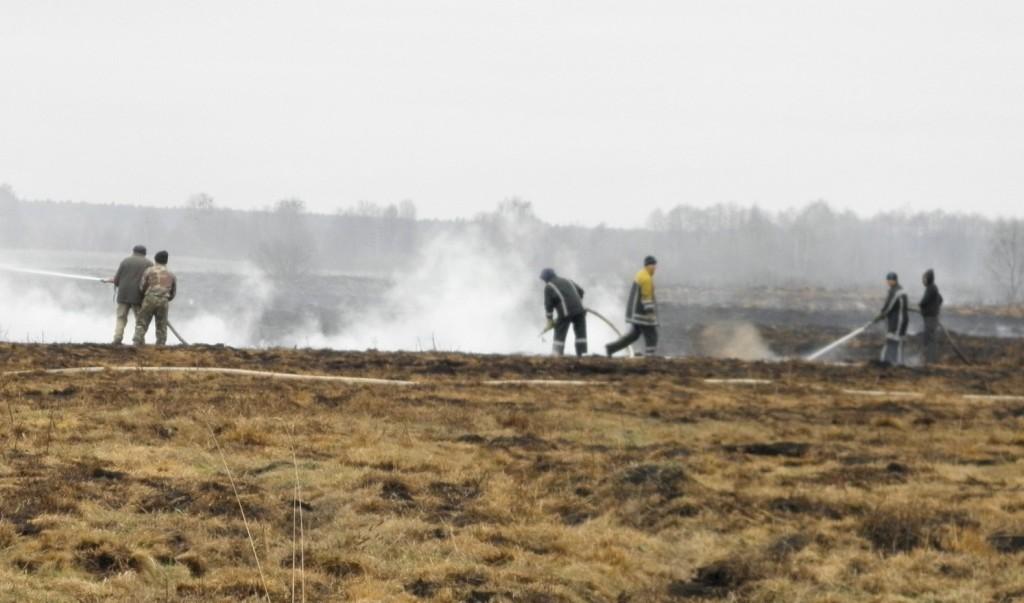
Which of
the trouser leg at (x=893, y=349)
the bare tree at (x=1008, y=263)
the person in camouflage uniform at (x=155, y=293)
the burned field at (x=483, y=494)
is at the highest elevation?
the bare tree at (x=1008, y=263)

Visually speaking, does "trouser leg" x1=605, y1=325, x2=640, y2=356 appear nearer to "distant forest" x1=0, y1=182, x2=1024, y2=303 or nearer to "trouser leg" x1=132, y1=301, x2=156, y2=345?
"trouser leg" x1=132, y1=301, x2=156, y2=345

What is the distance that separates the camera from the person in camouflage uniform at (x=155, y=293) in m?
21.1

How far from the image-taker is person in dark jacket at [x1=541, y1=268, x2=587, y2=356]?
22562 mm

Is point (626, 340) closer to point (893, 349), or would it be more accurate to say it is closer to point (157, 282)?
point (893, 349)

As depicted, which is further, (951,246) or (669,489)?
(951,246)

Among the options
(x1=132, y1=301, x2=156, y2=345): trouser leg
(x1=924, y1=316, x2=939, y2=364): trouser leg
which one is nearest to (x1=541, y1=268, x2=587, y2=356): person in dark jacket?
(x1=132, y1=301, x2=156, y2=345): trouser leg

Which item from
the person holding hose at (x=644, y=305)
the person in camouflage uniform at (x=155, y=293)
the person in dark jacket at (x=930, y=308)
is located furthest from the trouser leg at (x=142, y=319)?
the person in dark jacket at (x=930, y=308)

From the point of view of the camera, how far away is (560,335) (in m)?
23.0

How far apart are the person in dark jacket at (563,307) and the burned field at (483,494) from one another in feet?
19.3

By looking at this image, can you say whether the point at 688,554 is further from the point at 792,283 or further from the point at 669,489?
the point at 792,283

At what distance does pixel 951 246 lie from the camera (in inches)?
5325

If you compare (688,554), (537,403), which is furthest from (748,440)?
(688,554)

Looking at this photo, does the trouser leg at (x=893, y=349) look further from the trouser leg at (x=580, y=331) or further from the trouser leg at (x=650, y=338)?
the trouser leg at (x=580, y=331)

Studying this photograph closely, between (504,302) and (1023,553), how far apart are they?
35068 mm
